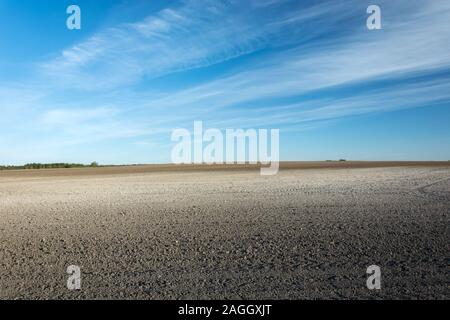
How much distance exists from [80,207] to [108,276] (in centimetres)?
1003

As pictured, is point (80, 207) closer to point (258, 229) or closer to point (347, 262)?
point (258, 229)

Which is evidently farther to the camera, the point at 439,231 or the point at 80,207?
the point at 80,207

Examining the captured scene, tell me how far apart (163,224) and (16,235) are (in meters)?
4.05

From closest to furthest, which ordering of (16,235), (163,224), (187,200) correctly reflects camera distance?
1. (16,235)
2. (163,224)
3. (187,200)

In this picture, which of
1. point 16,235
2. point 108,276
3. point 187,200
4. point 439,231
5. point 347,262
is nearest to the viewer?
point 108,276

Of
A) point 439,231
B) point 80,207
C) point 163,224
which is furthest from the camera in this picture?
point 80,207

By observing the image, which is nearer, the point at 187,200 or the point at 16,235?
the point at 16,235

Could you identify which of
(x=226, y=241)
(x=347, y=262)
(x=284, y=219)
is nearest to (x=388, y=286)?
(x=347, y=262)

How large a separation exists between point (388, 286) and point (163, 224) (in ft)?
23.8

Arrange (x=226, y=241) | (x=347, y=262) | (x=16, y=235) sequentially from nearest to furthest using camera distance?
(x=347, y=262)
(x=226, y=241)
(x=16, y=235)
